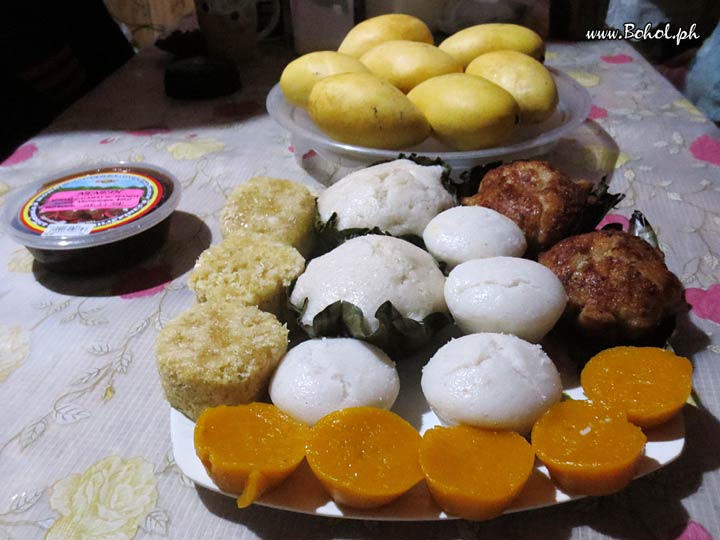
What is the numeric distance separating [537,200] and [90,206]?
767 mm

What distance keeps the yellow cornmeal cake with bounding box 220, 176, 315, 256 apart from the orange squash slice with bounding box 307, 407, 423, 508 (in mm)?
369

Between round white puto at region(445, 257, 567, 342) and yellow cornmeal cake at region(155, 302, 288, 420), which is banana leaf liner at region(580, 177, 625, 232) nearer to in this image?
round white puto at region(445, 257, 567, 342)

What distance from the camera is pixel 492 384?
0.64m

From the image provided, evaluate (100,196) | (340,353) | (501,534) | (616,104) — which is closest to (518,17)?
(616,104)

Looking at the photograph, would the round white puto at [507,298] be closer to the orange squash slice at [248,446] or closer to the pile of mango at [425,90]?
the orange squash slice at [248,446]

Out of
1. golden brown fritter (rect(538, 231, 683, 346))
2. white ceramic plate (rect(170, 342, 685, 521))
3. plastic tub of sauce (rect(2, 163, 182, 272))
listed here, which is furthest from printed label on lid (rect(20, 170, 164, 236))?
golden brown fritter (rect(538, 231, 683, 346))

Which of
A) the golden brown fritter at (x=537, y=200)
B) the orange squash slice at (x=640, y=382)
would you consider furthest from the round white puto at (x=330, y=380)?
the golden brown fritter at (x=537, y=200)

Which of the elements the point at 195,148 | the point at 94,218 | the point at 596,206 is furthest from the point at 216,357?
the point at 195,148

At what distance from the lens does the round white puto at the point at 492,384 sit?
629 millimetres

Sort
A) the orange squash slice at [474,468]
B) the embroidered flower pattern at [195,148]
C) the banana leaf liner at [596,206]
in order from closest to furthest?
1. the orange squash slice at [474,468]
2. the banana leaf liner at [596,206]
3. the embroidered flower pattern at [195,148]

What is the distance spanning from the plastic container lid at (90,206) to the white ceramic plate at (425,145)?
0.31 metres

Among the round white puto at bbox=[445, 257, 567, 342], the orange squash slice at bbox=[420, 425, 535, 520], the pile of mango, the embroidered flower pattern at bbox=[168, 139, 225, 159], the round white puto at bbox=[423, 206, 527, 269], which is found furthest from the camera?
the embroidered flower pattern at bbox=[168, 139, 225, 159]

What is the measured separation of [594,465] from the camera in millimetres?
570

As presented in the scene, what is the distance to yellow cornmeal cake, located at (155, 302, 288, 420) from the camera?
2.14ft
